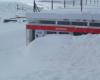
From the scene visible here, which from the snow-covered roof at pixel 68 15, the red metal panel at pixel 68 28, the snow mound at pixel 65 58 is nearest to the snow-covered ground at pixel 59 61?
the snow mound at pixel 65 58

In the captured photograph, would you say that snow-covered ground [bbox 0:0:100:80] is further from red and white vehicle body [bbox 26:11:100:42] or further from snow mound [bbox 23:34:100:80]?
red and white vehicle body [bbox 26:11:100:42]

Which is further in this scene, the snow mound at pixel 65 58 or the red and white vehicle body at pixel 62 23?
the red and white vehicle body at pixel 62 23

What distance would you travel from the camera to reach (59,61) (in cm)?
653

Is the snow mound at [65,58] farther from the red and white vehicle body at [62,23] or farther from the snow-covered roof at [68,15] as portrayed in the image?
the snow-covered roof at [68,15]

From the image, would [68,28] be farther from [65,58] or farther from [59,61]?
[59,61]

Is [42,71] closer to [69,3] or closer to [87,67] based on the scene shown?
[87,67]

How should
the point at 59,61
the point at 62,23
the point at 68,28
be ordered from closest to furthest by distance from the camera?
1. the point at 59,61
2. the point at 68,28
3. the point at 62,23

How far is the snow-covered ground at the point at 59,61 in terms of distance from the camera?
17.6 feet

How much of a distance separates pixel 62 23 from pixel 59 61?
10.8 ft

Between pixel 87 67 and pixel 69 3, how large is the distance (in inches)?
311

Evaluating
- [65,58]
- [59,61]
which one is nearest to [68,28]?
[65,58]

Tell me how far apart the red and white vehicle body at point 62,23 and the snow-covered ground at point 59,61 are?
1.20 meters

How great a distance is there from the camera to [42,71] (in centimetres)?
556

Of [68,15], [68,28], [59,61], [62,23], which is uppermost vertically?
[68,15]
